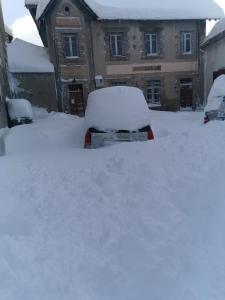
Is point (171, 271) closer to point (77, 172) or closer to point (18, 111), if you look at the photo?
point (77, 172)

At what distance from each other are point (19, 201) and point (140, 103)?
154 inches

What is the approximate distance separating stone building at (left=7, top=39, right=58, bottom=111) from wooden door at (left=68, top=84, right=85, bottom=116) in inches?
41.9

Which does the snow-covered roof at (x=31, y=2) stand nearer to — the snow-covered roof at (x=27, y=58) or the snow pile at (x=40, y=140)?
the snow-covered roof at (x=27, y=58)

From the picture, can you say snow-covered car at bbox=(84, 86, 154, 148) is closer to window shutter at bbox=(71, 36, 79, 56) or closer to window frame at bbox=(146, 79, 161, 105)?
window shutter at bbox=(71, 36, 79, 56)

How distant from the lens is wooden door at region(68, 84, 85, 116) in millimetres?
18406

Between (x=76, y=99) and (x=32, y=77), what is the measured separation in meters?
3.00

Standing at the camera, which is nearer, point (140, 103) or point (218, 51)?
point (140, 103)

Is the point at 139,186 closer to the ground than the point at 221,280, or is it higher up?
higher up

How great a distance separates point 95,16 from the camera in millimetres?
17594

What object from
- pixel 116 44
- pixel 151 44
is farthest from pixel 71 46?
pixel 151 44

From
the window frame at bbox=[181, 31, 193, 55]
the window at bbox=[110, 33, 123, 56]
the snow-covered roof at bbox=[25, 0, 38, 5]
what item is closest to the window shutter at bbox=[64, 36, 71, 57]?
the window at bbox=[110, 33, 123, 56]

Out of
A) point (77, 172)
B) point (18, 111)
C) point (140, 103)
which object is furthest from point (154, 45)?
point (77, 172)

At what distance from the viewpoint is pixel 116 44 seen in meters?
18.8

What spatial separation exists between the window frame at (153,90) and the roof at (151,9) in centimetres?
401
